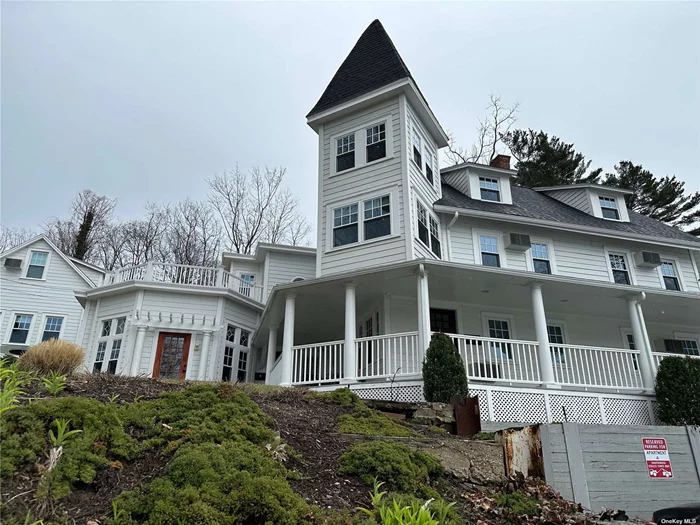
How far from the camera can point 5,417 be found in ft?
12.7

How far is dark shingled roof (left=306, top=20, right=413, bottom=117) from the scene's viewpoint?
1367 centimetres

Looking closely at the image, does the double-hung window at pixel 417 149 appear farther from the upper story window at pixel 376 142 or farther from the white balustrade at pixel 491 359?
the white balustrade at pixel 491 359

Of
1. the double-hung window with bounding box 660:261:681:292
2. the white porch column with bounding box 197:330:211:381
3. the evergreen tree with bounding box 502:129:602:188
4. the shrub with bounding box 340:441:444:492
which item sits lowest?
the shrub with bounding box 340:441:444:492

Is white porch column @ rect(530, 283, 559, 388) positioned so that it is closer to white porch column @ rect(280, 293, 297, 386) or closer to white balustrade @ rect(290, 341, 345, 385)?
white balustrade @ rect(290, 341, 345, 385)

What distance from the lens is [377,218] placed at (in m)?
12.4

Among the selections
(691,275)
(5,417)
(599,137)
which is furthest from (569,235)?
(599,137)

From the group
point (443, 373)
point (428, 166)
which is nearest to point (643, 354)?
point (443, 373)

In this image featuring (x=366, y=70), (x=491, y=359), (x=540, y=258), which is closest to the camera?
(x=491, y=359)

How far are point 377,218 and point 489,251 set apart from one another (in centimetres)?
395

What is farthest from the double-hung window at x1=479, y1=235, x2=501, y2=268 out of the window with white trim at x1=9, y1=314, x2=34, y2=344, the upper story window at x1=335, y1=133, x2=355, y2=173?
the window with white trim at x1=9, y1=314, x2=34, y2=344

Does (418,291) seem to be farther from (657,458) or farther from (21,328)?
(21,328)

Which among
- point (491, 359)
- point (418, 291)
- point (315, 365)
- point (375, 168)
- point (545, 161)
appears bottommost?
point (315, 365)

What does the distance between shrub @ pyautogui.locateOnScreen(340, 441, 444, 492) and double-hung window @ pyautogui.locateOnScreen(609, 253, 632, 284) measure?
12524mm

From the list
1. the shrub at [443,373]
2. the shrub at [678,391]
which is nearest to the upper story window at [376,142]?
the shrub at [443,373]
